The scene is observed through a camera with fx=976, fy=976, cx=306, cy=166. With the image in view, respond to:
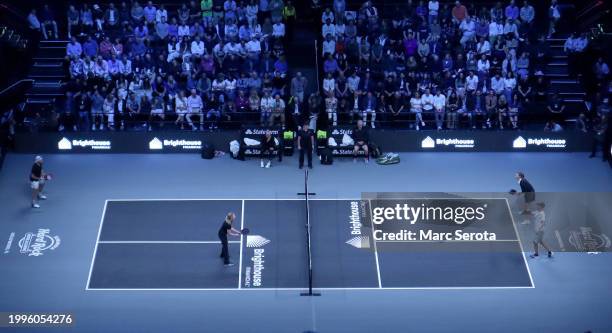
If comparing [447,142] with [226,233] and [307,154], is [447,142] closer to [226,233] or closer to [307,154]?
[307,154]

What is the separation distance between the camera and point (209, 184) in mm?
30531

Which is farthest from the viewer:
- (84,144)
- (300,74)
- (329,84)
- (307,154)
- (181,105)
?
(300,74)

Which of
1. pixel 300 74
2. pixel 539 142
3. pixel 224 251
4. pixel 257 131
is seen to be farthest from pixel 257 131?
pixel 539 142

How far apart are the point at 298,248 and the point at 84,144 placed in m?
9.75

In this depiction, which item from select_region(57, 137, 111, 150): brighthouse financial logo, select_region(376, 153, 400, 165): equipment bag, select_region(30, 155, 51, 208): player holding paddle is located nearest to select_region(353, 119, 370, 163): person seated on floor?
select_region(376, 153, 400, 165): equipment bag

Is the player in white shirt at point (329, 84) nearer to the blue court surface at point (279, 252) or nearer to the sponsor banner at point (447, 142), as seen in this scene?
the sponsor banner at point (447, 142)

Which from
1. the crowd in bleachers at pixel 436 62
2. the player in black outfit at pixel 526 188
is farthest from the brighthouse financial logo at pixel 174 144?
the player in black outfit at pixel 526 188

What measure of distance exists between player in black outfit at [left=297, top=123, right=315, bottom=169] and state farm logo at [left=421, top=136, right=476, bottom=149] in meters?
4.17

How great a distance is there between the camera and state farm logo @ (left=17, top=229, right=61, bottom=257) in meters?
26.7

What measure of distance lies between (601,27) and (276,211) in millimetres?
15182

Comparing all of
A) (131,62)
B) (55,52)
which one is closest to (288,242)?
(131,62)

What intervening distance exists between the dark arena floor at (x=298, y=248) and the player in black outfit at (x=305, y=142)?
22.8 inches

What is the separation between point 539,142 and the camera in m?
33.1

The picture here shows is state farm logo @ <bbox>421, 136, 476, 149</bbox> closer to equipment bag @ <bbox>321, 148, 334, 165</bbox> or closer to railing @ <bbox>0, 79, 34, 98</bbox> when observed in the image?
equipment bag @ <bbox>321, 148, 334, 165</bbox>
